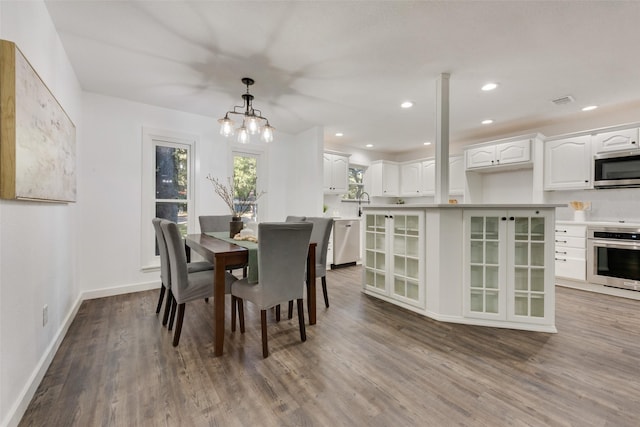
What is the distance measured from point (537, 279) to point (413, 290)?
110 cm

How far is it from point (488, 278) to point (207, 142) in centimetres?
402

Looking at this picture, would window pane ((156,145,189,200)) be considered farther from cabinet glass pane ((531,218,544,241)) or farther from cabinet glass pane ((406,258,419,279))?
cabinet glass pane ((531,218,544,241))

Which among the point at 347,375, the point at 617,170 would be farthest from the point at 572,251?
the point at 347,375

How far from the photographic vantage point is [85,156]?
327 centimetres

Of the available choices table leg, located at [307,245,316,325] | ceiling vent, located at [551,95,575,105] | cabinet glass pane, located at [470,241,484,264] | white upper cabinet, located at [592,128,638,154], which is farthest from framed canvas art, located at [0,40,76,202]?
white upper cabinet, located at [592,128,638,154]

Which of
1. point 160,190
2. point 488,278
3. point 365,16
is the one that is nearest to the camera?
point 365,16

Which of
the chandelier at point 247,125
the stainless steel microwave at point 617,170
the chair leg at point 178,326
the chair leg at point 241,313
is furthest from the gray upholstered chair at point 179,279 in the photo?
the stainless steel microwave at point 617,170

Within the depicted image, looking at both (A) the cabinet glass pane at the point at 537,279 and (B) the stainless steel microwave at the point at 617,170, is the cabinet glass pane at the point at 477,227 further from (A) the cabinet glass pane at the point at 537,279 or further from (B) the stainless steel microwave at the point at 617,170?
(B) the stainless steel microwave at the point at 617,170

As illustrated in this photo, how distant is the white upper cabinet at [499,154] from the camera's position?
13.8 feet

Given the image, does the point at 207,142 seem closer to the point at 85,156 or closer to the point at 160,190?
the point at 160,190

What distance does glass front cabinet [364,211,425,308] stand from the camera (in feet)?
9.49

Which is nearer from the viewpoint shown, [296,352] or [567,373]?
[567,373]

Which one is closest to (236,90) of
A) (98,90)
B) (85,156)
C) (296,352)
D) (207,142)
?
(207,142)

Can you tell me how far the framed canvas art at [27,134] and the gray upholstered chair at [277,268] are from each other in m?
1.27
